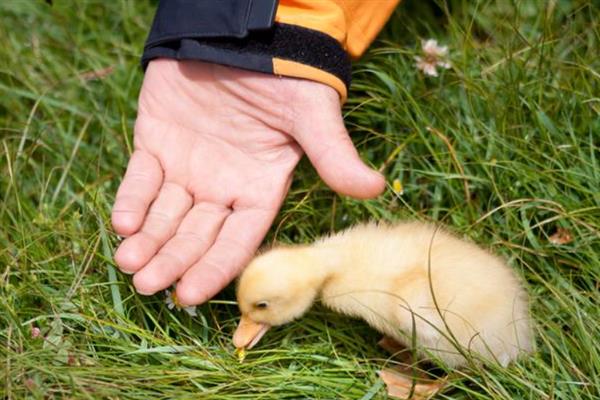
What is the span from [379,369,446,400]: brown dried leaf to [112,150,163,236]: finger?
77 cm

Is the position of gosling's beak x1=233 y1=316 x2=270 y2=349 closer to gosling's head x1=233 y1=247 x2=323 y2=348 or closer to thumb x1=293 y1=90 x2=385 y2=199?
gosling's head x1=233 y1=247 x2=323 y2=348

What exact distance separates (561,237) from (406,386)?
0.68 m

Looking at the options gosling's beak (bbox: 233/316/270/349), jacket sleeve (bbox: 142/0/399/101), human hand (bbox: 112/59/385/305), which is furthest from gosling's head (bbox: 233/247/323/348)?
jacket sleeve (bbox: 142/0/399/101)

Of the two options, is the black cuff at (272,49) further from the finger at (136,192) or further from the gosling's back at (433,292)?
the gosling's back at (433,292)

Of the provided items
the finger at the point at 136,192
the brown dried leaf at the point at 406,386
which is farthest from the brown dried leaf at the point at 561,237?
the finger at the point at 136,192

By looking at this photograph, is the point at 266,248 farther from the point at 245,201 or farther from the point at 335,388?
the point at 335,388

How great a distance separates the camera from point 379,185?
212cm

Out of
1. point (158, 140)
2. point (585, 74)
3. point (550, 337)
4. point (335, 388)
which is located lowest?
point (335, 388)

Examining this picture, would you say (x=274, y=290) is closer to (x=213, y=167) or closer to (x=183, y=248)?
(x=183, y=248)

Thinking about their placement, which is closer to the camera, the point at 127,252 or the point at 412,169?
the point at 127,252

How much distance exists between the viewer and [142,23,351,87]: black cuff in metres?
2.31

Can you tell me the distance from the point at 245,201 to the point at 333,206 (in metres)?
0.32

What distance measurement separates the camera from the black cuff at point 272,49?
231 cm

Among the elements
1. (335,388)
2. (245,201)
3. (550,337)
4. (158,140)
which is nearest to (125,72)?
(158,140)
